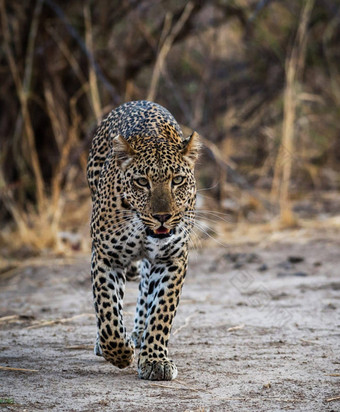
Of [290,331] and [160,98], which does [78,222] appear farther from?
[290,331]

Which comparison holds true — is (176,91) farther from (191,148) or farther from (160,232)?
(160,232)

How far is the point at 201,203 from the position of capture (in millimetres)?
11234

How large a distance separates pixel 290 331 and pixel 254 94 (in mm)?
7762

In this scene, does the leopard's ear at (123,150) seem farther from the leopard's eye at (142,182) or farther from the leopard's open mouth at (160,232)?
the leopard's open mouth at (160,232)

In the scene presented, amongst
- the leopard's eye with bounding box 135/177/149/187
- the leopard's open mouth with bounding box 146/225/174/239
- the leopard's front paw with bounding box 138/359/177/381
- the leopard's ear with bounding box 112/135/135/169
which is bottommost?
the leopard's front paw with bounding box 138/359/177/381

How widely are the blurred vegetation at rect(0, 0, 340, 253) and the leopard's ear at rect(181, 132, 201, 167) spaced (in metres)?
3.90

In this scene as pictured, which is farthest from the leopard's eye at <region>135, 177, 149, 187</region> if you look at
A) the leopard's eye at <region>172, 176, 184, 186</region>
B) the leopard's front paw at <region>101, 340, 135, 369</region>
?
the leopard's front paw at <region>101, 340, 135, 369</region>

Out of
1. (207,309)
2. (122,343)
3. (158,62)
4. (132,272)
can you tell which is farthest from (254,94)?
(122,343)

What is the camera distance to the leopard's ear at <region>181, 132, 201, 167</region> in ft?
16.5

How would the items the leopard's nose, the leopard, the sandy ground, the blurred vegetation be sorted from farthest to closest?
the blurred vegetation, the leopard, the leopard's nose, the sandy ground

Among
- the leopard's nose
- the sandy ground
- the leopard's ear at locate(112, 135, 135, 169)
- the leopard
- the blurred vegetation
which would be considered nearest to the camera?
the sandy ground

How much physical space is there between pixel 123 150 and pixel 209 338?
1651 mm

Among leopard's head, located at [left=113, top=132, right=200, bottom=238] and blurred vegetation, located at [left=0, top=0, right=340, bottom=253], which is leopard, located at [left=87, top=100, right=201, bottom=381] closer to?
leopard's head, located at [left=113, top=132, right=200, bottom=238]

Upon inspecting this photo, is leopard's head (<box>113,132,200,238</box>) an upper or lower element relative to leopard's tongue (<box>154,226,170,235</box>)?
upper
